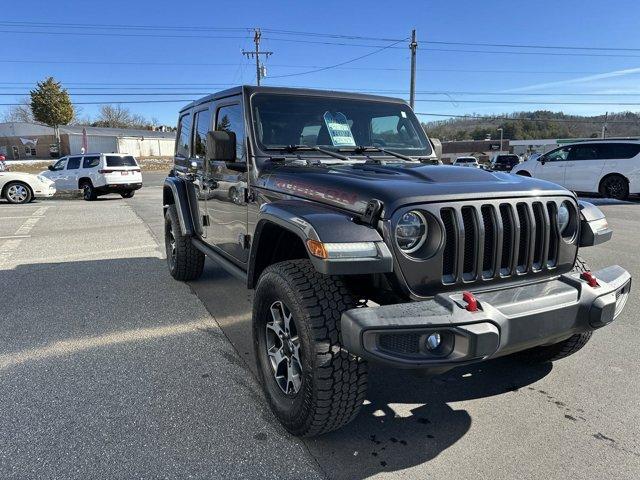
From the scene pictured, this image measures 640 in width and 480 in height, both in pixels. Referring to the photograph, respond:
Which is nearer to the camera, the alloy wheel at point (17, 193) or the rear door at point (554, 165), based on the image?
the rear door at point (554, 165)

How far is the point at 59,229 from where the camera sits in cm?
1000

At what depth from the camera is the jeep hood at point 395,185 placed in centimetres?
239

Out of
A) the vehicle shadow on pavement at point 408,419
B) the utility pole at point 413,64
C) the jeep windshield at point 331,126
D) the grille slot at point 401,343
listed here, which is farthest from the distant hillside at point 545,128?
the grille slot at point 401,343

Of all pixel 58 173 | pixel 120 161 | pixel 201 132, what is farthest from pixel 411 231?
pixel 58 173

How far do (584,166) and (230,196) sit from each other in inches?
531

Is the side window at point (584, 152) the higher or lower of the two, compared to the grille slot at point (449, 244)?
higher

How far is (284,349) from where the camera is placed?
2.76m

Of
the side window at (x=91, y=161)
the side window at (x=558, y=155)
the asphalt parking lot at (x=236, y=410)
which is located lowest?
the asphalt parking lot at (x=236, y=410)

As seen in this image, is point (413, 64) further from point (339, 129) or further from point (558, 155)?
point (339, 129)

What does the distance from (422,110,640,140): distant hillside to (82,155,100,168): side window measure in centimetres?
7550

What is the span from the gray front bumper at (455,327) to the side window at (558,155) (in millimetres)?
14167

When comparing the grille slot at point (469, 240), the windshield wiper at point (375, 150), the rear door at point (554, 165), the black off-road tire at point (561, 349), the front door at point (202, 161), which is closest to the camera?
the grille slot at point (469, 240)

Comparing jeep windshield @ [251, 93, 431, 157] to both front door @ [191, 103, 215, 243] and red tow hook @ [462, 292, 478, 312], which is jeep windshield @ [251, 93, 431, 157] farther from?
red tow hook @ [462, 292, 478, 312]

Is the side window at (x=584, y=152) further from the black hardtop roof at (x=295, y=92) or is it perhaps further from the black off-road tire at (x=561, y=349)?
the black off-road tire at (x=561, y=349)
